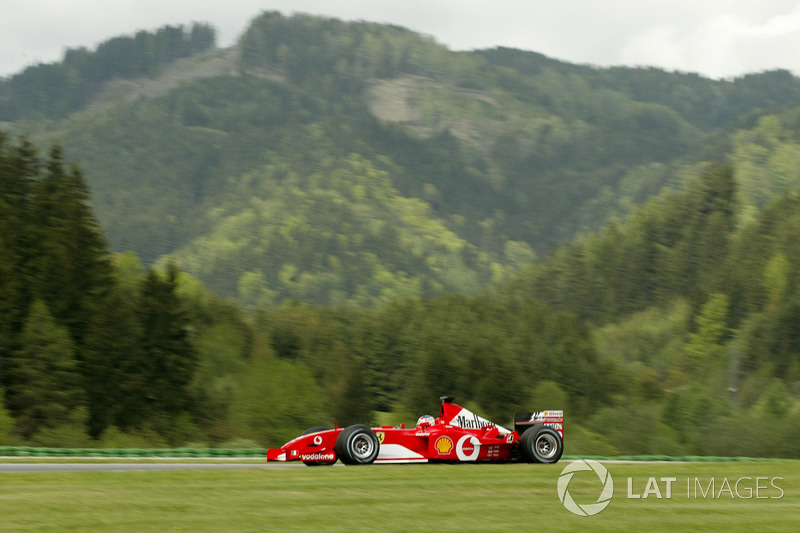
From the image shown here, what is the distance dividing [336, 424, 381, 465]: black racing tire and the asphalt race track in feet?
4.57

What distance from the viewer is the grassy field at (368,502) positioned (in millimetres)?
14195

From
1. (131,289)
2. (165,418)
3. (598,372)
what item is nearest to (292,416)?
(131,289)

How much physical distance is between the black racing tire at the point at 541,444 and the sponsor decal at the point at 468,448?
1.13m

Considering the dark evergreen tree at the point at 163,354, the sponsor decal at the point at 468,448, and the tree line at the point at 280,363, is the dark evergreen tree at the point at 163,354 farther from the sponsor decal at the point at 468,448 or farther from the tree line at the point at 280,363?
the sponsor decal at the point at 468,448

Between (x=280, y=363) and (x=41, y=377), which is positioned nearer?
(x=41, y=377)

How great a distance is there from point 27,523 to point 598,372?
11400cm

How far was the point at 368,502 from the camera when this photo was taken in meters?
16.5

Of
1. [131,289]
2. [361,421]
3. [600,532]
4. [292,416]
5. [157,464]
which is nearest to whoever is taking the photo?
[600,532]

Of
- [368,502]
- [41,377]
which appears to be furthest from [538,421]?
[41,377]

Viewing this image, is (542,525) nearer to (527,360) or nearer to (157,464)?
(157,464)

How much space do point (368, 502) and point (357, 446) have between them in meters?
6.24

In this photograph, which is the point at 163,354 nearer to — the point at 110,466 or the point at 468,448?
the point at 110,466

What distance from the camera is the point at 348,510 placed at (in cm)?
1562

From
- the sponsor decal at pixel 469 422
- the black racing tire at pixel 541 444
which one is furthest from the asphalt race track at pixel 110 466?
the black racing tire at pixel 541 444
